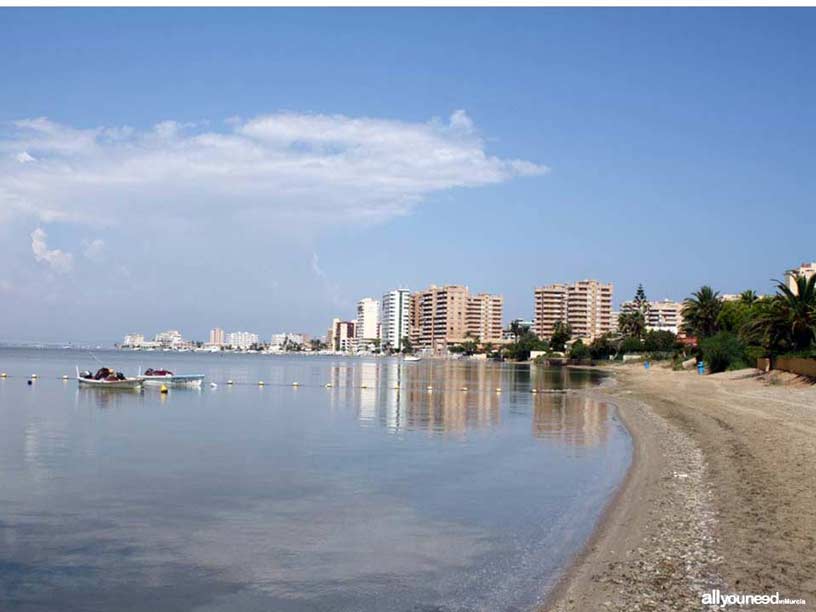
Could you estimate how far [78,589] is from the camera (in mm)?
10656

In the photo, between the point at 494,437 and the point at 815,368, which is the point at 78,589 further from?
the point at 815,368

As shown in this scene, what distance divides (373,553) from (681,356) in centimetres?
9974

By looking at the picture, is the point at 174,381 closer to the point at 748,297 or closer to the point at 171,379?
the point at 171,379

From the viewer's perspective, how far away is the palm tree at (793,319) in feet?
172

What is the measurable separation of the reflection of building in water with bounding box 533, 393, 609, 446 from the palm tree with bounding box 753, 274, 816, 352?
48.5 feet

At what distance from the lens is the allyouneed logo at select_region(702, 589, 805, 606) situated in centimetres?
877

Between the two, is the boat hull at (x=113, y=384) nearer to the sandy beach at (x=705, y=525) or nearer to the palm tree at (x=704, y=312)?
the sandy beach at (x=705, y=525)

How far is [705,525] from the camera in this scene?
41.7 ft

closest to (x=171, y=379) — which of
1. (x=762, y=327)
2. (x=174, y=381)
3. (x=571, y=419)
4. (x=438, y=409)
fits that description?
(x=174, y=381)

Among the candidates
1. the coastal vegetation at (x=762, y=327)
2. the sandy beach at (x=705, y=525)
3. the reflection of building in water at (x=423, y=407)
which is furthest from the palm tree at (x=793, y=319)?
the sandy beach at (x=705, y=525)

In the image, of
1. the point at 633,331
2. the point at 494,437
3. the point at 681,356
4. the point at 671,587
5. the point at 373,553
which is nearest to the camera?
the point at 671,587

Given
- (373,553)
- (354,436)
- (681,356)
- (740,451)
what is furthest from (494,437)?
(681,356)

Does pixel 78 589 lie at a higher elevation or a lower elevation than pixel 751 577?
lower

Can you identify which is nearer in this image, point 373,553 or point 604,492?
point 373,553
